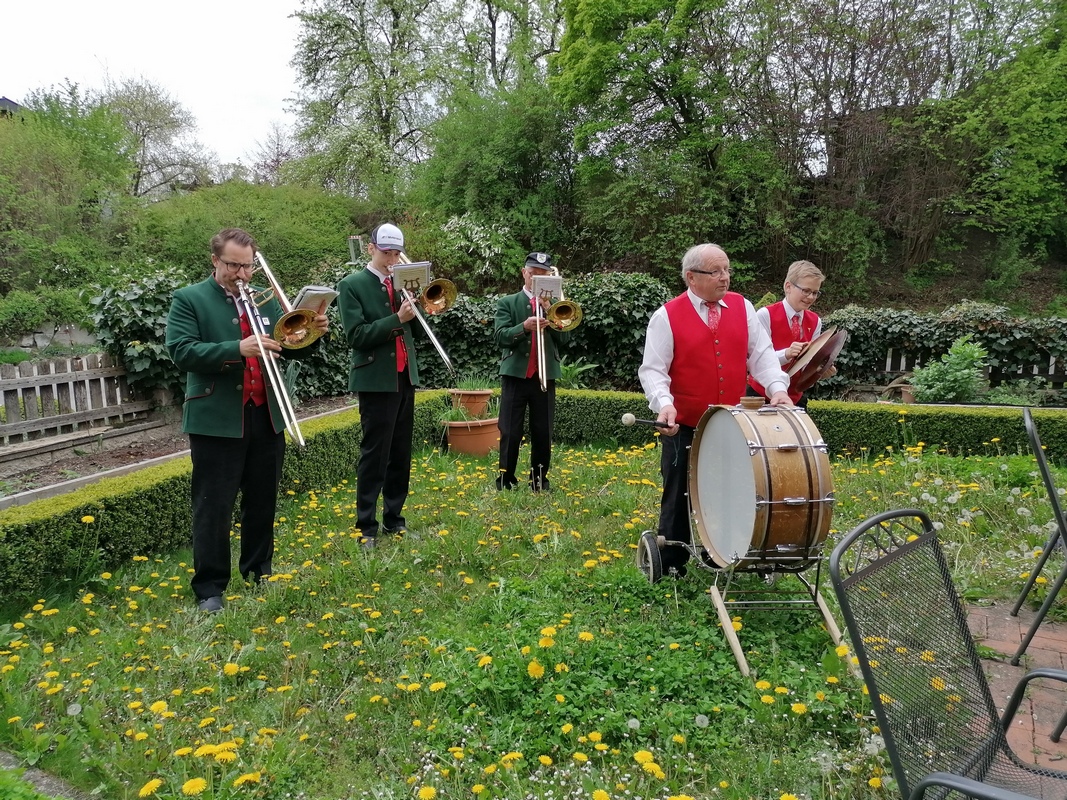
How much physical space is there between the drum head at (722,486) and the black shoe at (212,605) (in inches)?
108

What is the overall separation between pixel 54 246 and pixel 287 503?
48.5 ft

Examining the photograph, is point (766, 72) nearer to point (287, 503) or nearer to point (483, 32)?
point (483, 32)

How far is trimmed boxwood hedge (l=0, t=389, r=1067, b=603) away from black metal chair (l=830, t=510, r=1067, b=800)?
4449 mm

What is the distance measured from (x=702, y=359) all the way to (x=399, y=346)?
7.48 feet

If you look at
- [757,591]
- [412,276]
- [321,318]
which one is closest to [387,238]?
[412,276]

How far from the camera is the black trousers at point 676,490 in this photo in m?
4.05

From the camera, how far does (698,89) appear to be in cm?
1745

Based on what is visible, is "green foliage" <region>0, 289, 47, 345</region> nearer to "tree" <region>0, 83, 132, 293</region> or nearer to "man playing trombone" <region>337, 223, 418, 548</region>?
"tree" <region>0, 83, 132, 293</region>

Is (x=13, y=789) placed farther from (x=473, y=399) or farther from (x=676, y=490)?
(x=473, y=399)

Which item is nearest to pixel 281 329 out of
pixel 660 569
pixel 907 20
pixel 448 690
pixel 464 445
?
pixel 448 690

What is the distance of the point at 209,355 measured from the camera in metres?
3.98

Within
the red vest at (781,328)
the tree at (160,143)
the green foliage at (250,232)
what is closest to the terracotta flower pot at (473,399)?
the red vest at (781,328)

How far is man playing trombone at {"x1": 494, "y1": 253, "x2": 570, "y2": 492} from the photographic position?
6199mm

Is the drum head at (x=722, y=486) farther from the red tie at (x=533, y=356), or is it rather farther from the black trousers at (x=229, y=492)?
the red tie at (x=533, y=356)
